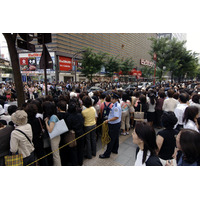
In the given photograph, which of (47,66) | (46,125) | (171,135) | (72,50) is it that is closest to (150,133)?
(171,135)

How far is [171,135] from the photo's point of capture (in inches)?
81.4

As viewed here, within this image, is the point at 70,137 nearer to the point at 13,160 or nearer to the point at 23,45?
the point at 13,160

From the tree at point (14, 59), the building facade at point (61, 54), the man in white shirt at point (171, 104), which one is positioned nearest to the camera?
the tree at point (14, 59)

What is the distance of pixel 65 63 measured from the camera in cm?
2519

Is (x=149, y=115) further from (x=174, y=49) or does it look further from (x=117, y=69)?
(x=117, y=69)

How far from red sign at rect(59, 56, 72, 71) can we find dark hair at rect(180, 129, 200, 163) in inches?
989

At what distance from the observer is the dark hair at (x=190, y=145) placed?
135 centimetres

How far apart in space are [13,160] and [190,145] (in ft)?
8.26

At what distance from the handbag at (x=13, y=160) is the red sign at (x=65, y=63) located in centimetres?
2397

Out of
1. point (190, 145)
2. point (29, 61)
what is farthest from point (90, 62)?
point (190, 145)

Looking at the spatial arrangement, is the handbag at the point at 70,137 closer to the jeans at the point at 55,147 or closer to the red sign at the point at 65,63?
the jeans at the point at 55,147

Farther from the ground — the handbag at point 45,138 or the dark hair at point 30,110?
the dark hair at point 30,110

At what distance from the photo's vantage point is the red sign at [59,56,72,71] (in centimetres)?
2427

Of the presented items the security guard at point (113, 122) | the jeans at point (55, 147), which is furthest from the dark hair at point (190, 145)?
the jeans at point (55, 147)
